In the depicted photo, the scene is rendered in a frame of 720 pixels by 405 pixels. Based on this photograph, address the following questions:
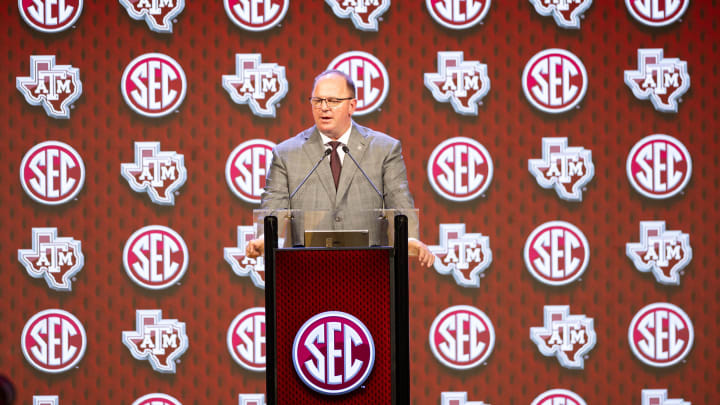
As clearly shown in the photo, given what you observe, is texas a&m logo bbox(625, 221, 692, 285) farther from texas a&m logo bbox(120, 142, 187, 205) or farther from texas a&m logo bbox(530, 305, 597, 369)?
texas a&m logo bbox(120, 142, 187, 205)

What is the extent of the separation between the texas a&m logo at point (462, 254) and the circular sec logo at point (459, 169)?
0.21 m

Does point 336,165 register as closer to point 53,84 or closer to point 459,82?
point 459,82

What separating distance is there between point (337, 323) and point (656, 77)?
9.79 feet

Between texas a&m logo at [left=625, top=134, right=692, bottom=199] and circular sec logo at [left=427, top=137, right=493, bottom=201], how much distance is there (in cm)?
85

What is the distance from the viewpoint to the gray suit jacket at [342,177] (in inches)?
118

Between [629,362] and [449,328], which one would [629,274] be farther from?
[449,328]

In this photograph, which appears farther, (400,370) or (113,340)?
(113,340)

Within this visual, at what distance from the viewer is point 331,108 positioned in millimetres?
3039

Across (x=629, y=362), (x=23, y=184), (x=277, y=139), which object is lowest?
(x=629, y=362)

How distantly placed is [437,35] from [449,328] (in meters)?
1.70

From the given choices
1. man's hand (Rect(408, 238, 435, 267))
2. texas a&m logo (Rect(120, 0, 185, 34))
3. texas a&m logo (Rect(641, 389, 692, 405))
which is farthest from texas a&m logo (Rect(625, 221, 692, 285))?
texas a&m logo (Rect(120, 0, 185, 34))

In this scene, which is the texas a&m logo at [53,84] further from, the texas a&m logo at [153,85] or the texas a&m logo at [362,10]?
the texas a&m logo at [362,10]

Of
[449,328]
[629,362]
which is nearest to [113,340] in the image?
[449,328]

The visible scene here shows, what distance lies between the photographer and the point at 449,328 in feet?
13.1
